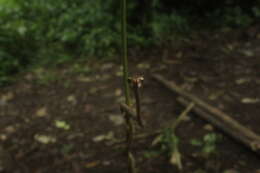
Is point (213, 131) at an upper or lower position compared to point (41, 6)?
lower

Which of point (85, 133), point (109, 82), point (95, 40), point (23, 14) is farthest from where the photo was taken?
point (23, 14)

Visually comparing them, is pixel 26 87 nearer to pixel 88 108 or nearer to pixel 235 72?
pixel 88 108

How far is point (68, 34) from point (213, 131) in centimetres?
276

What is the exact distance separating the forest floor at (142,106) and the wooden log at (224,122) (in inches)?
2.8

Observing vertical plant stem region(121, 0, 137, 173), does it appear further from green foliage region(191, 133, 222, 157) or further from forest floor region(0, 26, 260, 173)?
green foliage region(191, 133, 222, 157)

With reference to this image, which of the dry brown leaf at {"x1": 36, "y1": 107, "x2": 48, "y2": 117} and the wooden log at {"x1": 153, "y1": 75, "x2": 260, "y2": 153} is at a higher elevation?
the wooden log at {"x1": 153, "y1": 75, "x2": 260, "y2": 153}

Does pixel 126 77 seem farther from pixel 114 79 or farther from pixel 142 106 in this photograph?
pixel 114 79

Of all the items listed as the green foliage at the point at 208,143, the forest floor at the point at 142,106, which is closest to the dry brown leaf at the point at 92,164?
the forest floor at the point at 142,106

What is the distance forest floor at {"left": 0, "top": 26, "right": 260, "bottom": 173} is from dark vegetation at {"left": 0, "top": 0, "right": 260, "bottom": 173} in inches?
0.5

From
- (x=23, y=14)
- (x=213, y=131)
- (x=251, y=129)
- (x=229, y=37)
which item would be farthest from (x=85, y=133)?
(x=23, y=14)

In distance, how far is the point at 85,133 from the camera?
3.11 metres

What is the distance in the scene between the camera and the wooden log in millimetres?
2534

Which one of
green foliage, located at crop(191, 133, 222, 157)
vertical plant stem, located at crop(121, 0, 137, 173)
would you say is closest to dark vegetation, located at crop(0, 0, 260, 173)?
green foliage, located at crop(191, 133, 222, 157)

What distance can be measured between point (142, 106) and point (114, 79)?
0.73 meters
